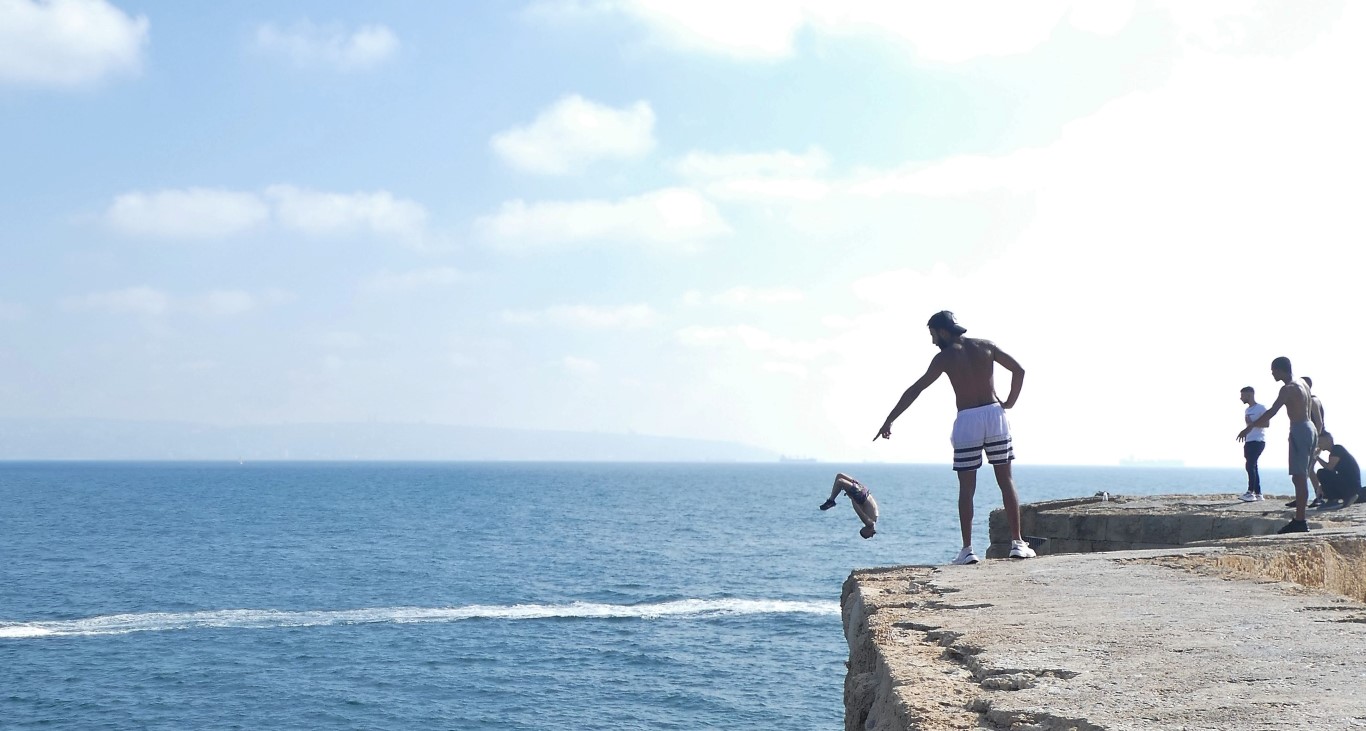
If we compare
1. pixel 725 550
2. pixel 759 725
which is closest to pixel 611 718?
pixel 759 725

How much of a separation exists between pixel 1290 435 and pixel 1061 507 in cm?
377

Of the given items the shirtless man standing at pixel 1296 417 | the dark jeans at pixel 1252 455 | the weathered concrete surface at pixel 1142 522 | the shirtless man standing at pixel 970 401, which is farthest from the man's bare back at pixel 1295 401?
the shirtless man standing at pixel 970 401

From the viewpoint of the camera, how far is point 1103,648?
4.48 meters

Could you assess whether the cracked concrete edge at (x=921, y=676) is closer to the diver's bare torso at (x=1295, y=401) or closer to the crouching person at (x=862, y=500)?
the crouching person at (x=862, y=500)

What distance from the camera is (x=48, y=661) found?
27.4 m

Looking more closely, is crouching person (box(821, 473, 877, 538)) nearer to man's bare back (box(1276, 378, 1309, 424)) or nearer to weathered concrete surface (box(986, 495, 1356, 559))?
weathered concrete surface (box(986, 495, 1356, 559))

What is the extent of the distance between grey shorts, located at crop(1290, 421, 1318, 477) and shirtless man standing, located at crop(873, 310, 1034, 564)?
15.5 feet

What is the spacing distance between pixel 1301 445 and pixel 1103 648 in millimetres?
8348

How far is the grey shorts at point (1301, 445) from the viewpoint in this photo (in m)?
11.1

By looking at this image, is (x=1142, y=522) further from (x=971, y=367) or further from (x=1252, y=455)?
(x=971, y=367)

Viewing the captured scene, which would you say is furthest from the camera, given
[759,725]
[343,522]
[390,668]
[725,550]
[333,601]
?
[343,522]

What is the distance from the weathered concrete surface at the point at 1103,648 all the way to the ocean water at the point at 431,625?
648 inches

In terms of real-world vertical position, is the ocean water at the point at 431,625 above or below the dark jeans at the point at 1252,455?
below

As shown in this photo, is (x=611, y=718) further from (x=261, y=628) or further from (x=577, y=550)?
(x=577, y=550)
